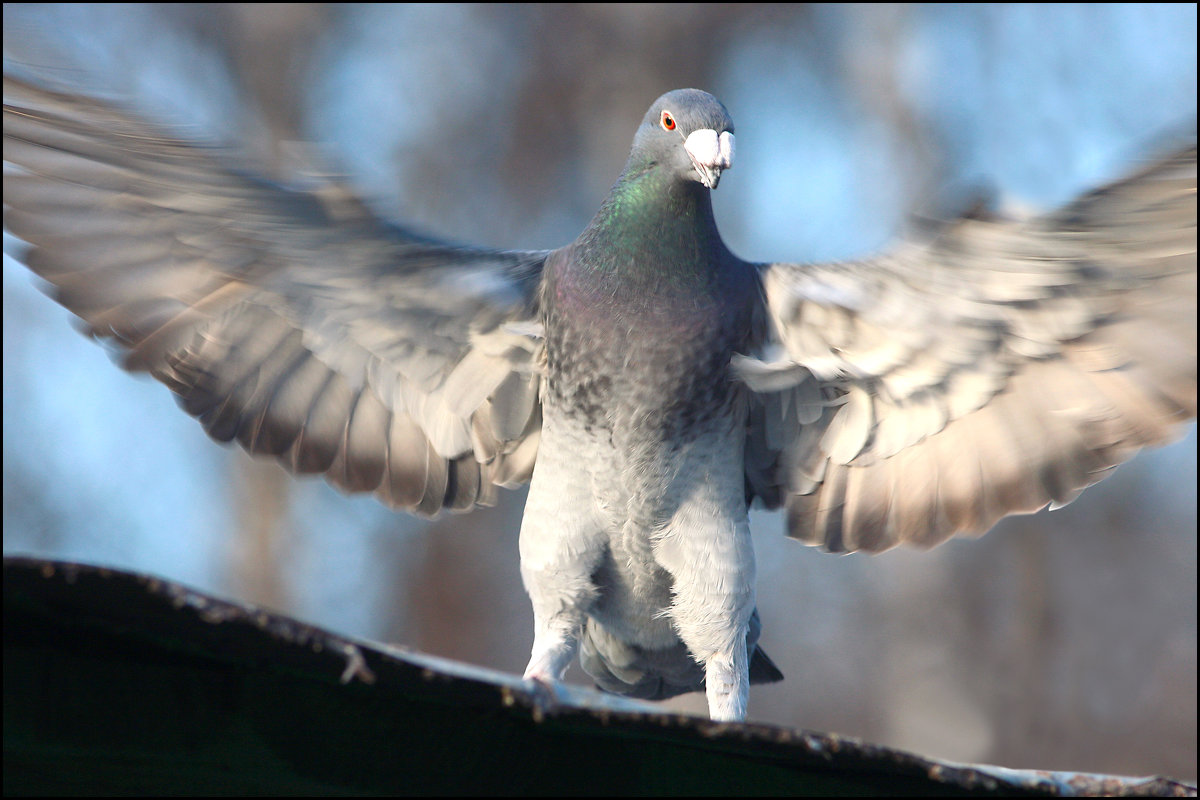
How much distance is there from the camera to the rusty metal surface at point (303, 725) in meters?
0.87

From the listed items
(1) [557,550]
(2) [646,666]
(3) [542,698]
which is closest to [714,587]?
(1) [557,550]

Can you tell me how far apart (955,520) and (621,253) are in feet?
3.62

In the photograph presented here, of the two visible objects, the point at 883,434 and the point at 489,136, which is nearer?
the point at 883,434

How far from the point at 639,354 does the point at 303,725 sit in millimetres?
1615

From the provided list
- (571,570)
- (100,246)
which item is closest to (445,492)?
(571,570)

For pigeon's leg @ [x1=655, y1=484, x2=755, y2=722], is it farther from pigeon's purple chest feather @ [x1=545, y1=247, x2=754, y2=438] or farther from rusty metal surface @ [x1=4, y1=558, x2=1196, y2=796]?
rusty metal surface @ [x1=4, y1=558, x2=1196, y2=796]

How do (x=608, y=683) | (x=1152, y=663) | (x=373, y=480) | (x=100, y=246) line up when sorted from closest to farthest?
(x=100, y=246), (x=373, y=480), (x=608, y=683), (x=1152, y=663)

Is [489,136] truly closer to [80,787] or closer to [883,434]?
[883,434]

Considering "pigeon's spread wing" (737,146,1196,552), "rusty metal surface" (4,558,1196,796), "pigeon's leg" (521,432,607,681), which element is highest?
"pigeon's spread wing" (737,146,1196,552)

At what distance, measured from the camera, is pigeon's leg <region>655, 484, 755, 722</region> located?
2.57 metres

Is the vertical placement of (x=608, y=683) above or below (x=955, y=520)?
below

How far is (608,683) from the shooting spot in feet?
10.2

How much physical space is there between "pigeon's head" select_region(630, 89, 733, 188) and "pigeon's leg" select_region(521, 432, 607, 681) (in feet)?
2.46

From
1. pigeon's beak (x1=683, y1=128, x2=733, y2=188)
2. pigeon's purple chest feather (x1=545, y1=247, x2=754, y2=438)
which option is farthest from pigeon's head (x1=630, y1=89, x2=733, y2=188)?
pigeon's purple chest feather (x1=545, y1=247, x2=754, y2=438)
